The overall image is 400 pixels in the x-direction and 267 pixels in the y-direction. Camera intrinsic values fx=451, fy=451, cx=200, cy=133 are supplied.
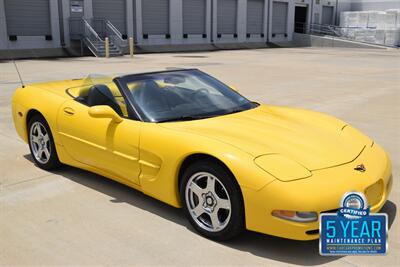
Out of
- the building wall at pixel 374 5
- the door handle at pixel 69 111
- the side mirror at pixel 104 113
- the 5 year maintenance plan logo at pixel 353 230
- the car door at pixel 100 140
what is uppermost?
the building wall at pixel 374 5

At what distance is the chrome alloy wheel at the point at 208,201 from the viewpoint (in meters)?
3.29

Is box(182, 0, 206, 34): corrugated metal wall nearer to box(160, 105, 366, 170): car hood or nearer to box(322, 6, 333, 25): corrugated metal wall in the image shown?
box(322, 6, 333, 25): corrugated metal wall

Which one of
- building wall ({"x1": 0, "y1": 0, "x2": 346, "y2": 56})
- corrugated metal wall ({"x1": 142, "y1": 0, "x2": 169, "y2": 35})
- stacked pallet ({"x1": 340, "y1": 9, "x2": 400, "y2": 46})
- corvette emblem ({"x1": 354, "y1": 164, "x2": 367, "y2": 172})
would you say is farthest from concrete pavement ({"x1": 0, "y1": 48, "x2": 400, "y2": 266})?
stacked pallet ({"x1": 340, "y1": 9, "x2": 400, "y2": 46})

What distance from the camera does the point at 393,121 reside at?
7.86 metres

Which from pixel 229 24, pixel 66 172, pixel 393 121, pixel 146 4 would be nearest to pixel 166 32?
pixel 146 4

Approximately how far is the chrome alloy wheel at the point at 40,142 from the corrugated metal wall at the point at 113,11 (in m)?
28.3

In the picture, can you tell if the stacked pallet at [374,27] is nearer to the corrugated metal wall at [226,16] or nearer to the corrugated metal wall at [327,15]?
the corrugated metal wall at [327,15]

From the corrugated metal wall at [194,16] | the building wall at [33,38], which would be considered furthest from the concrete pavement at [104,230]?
Result: the corrugated metal wall at [194,16]

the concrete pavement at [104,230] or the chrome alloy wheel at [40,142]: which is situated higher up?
the chrome alloy wheel at [40,142]

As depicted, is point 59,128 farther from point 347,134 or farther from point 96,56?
point 96,56

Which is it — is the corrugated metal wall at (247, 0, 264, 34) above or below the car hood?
above

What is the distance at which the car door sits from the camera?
3.88 m

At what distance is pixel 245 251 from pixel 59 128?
2446 mm

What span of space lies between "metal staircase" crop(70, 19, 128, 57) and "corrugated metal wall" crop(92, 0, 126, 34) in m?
0.69
